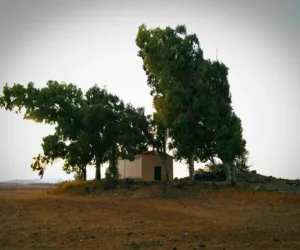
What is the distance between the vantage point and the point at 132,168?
4584 centimetres

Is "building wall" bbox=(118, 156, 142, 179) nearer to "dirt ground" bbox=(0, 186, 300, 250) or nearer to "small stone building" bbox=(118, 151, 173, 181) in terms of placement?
"small stone building" bbox=(118, 151, 173, 181)

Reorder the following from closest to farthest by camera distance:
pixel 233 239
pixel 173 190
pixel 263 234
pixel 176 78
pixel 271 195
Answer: pixel 233 239
pixel 263 234
pixel 271 195
pixel 173 190
pixel 176 78

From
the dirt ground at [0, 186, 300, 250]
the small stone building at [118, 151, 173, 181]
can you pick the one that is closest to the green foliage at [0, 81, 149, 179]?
the small stone building at [118, 151, 173, 181]

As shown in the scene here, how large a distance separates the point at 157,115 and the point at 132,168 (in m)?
14.9

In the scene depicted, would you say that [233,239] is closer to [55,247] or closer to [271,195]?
[55,247]

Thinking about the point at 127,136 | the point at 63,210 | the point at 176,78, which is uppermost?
the point at 176,78

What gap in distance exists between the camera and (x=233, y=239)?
929 cm

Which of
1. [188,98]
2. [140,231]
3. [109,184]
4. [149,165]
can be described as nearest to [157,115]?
[188,98]

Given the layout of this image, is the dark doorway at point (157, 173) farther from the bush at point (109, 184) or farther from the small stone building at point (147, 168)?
the bush at point (109, 184)

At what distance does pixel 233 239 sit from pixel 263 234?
139 centimetres

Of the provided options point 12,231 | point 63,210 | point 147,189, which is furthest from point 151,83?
point 12,231

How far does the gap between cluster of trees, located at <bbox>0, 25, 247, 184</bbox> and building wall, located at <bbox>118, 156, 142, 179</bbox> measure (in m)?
6.29

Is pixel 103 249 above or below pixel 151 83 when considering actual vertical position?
below

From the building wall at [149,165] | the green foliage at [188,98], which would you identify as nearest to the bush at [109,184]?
the green foliage at [188,98]
